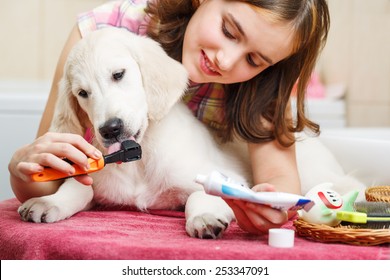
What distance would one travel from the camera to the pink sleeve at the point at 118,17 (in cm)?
163

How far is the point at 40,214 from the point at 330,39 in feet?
7.61

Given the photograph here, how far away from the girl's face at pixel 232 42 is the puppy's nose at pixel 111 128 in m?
0.32

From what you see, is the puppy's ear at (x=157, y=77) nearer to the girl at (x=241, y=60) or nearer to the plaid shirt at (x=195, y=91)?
the girl at (x=241, y=60)

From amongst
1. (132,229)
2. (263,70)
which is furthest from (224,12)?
(132,229)

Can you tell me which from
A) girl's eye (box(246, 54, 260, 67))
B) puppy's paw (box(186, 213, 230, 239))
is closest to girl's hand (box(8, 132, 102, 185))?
puppy's paw (box(186, 213, 230, 239))

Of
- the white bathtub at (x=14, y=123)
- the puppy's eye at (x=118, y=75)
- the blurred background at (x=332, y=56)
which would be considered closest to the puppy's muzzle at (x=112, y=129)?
the puppy's eye at (x=118, y=75)

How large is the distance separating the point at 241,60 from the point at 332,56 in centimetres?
193

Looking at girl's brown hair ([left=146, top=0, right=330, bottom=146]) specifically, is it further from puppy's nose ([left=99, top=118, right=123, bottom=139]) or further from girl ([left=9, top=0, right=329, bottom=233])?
puppy's nose ([left=99, top=118, right=123, bottom=139])

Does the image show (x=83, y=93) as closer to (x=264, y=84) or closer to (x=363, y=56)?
(x=264, y=84)

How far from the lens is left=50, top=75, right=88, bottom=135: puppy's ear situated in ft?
4.31

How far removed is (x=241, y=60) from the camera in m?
1.38

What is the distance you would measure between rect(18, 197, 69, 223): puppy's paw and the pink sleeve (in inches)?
22.1
